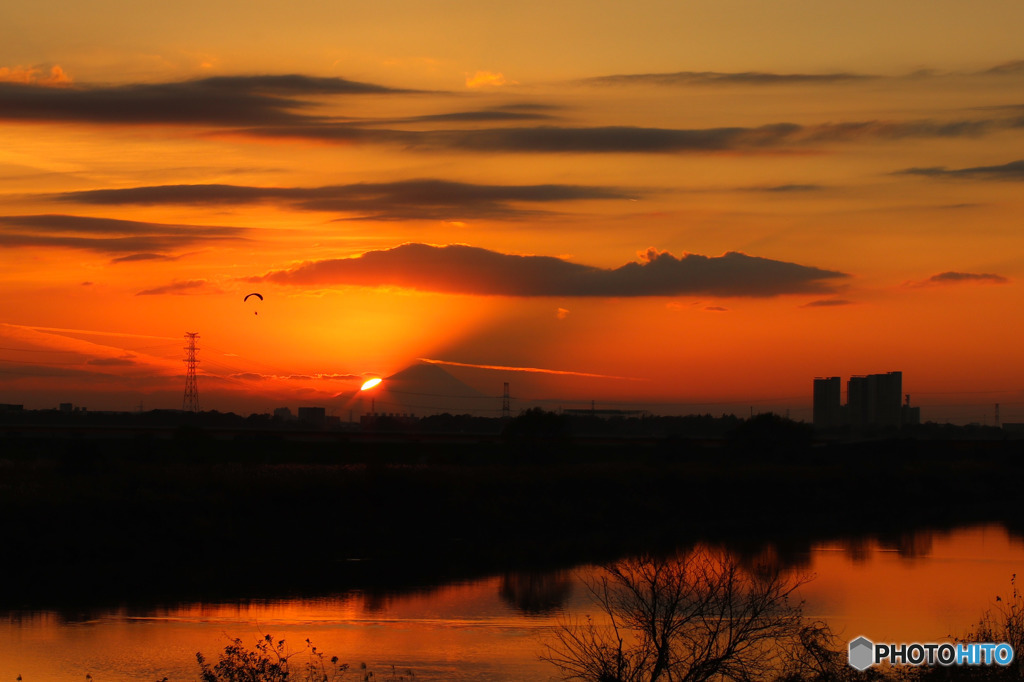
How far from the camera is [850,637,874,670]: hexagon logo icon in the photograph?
1998 centimetres

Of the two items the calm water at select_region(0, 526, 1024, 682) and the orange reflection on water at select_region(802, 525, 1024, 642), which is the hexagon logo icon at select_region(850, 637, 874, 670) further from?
the calm water at select_region(0, 526, 1024, 682)

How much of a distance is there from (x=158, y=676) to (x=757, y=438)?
74.0m

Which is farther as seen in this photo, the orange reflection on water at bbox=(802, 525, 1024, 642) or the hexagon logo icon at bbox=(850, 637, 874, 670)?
the orange reflection on water at bbox=(802, 525, 1024, 642)

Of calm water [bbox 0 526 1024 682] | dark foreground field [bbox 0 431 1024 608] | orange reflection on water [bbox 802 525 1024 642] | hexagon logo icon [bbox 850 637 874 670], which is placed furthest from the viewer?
dark foreground field [bbox 0 431 1024 608]

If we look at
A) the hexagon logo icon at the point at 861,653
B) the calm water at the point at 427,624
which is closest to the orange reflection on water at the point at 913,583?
the calm water at the point at 427,624

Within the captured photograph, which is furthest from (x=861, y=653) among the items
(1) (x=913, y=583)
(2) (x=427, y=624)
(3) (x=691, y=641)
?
(1) (x=913, y=583)

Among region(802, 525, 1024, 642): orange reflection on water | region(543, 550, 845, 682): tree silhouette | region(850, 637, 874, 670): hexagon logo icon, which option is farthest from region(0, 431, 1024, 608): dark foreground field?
region(850, 637, 874, 670): hexagon logo icon

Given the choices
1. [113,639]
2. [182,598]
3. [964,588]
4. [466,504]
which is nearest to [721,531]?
[466,504]

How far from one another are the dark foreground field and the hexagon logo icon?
56.2 ft

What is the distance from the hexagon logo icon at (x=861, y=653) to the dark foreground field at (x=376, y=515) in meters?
17.1

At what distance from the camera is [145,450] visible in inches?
2785

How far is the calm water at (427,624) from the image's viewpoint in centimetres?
2310

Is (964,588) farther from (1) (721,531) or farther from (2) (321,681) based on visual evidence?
(2) (321,681)

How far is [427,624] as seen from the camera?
91.7 ft
